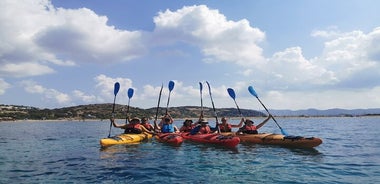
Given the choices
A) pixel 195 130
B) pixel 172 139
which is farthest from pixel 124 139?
pixel 195 130

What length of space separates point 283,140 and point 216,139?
3974mm

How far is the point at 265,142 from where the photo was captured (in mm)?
20719

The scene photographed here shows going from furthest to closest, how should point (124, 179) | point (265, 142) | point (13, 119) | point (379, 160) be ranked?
point (13, 119) < point (265, 142) < point (379, 160) < point (124, 179)

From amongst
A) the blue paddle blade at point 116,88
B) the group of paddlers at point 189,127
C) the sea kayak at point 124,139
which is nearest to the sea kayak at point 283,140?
the group of paddlers at point 189,127

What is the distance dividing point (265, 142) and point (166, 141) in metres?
6.27

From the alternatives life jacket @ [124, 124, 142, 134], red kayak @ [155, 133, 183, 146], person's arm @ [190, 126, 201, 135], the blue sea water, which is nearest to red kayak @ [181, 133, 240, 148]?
person's arm @ [190, 126, 201, 135]

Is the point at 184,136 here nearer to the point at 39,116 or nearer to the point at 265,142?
the point at 265,142

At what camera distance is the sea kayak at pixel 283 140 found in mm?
18625

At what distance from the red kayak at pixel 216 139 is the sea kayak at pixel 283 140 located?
215cm

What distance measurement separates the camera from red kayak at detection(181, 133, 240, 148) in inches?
768

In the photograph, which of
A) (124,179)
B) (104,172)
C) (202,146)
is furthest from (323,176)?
(202,146)

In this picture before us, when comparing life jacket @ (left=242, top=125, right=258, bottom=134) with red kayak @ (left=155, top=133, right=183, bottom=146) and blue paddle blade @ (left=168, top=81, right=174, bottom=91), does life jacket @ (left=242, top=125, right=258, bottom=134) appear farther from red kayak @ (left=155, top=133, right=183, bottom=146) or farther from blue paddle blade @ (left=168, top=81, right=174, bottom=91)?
blue paddle blade @ (left=168, top=81, right=174, bottom=91)

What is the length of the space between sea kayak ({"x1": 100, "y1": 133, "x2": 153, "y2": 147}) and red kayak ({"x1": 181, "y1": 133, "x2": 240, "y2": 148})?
3127mm

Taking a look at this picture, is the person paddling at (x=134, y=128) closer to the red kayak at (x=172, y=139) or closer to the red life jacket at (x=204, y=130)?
the red kayak at (x=172, y=139)
